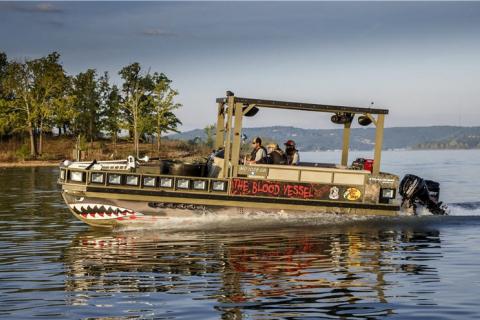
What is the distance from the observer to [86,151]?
222 ft

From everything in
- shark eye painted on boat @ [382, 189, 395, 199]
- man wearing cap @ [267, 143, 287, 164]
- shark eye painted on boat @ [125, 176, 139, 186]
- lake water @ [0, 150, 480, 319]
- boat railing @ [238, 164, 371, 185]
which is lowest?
lake water @ [0, 150, 480, 319]

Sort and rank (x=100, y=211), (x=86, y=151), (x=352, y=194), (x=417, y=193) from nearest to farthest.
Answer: (x=100, y=211), (x=352, y=194), (x=417, y=193), (x=86, y=151)

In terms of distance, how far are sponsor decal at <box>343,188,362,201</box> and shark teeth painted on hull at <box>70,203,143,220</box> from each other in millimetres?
5536

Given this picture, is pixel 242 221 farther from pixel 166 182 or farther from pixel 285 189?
pixel 166 182

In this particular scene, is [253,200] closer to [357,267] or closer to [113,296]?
[357,267]

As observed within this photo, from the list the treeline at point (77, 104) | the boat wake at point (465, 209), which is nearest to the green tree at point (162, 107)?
the treeline at point (77, 104)

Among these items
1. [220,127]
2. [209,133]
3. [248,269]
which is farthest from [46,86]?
[248,269]

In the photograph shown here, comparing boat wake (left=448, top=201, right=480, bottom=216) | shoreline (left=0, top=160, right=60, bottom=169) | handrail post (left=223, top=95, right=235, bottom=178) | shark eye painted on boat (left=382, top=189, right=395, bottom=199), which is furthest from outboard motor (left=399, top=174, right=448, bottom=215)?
shoreline (left=0, top=160, right=60, bottom=169)

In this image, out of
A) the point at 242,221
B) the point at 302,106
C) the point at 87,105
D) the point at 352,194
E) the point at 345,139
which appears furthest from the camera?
the point at 87,105

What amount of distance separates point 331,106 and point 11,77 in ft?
203

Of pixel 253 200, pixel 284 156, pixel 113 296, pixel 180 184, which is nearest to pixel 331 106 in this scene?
pixel 284 156

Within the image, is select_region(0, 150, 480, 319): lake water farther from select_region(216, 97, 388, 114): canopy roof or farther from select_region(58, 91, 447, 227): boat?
select_region(216, 97, 388, 114): canopy roof

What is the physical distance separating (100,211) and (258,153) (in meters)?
4.49

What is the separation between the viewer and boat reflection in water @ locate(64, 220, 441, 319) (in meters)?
10.9
